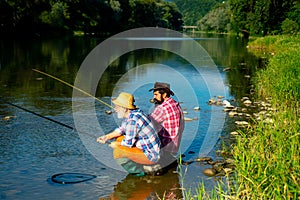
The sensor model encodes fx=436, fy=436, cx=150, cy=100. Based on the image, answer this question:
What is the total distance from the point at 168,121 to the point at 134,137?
0.88 metres

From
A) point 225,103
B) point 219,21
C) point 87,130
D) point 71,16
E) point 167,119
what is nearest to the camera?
point 167,119

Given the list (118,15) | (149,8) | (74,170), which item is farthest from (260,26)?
(149,8)

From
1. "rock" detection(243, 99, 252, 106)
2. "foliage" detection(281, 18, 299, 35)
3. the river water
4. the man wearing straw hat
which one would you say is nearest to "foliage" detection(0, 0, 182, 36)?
"foliage" detection(281, 18, 299, 35)

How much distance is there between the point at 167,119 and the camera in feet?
24.9

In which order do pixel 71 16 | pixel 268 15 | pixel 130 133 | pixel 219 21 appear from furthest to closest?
pixel 219 21 < pixel 71 16 < pixel 268 15 < pixel 130 133

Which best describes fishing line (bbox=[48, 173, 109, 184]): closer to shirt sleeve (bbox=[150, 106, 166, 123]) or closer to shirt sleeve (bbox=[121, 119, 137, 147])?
shirt sleeve (bbox=[121, 119, 137, 147])

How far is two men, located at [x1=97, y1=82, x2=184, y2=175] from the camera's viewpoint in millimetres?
6941

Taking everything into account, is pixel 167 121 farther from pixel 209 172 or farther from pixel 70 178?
pixel 70 178

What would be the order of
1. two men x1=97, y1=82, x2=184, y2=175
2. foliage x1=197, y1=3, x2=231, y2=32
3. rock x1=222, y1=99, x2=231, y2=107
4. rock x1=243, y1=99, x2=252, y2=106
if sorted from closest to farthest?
two men x1=97, y1=82, x2=184, y2=175, rock x1=222, y1=99, x2=231, y2=107, rock x1=243, y1=99, x2=252, y2=106, foliage x1=197, y1=3, x2=231, y2=32

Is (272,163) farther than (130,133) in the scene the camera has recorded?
No

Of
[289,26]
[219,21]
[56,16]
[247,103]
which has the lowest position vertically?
[247,103]

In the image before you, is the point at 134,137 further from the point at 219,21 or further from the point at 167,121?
the point at 219,21

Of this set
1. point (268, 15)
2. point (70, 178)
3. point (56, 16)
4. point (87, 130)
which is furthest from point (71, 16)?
point (70, 178)

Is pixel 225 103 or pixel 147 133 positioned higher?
pixel 147 133
